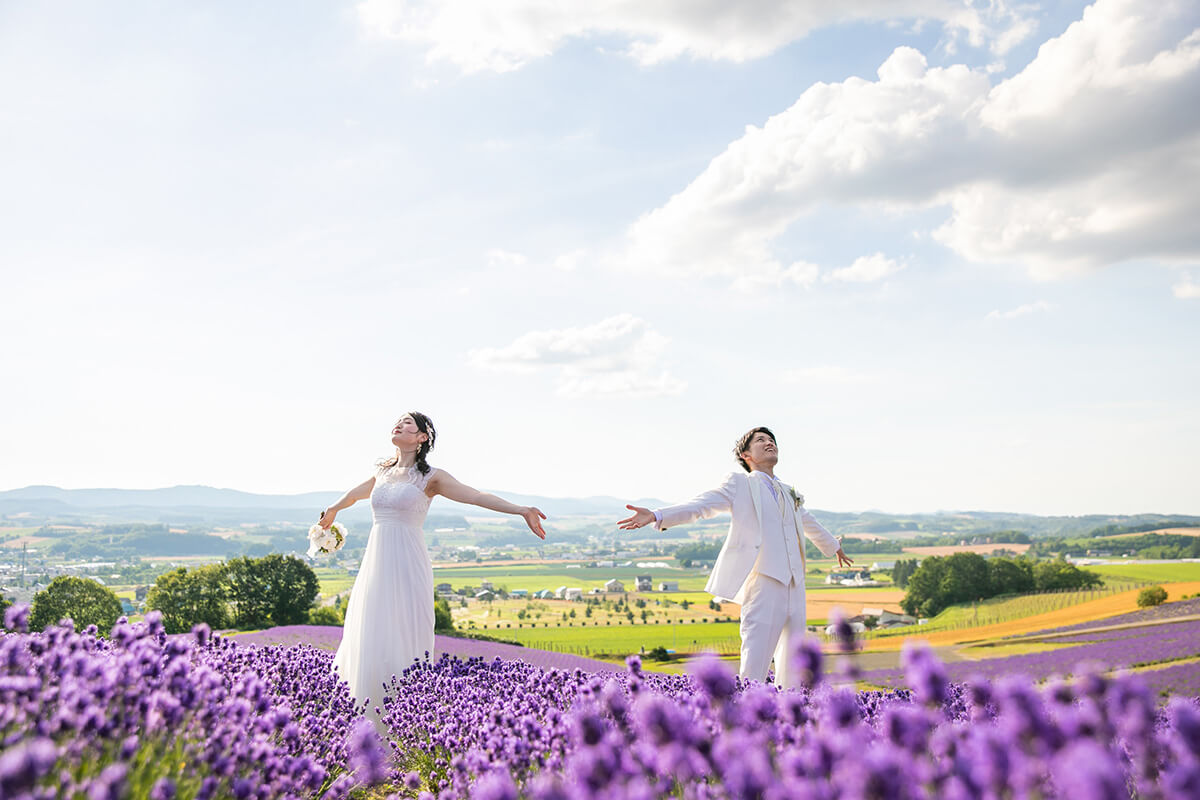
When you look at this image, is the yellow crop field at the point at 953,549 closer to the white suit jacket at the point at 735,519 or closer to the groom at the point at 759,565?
the groom at the point at 759,565

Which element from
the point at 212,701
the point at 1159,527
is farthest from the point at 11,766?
Answer: the point at 1159,527

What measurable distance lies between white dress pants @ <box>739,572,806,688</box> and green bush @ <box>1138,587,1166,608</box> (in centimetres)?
4794

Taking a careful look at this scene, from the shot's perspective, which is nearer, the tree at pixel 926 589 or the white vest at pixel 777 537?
the white vest at pixel 777 537

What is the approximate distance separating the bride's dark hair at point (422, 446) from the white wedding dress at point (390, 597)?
0.08m

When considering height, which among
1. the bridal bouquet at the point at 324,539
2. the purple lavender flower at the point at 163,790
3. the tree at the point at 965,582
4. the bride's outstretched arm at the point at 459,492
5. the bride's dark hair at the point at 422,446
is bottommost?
the tree at the point at 965,582

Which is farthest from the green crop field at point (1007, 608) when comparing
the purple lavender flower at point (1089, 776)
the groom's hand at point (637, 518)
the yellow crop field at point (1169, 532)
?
the yellow crop field at point (1169, 532)

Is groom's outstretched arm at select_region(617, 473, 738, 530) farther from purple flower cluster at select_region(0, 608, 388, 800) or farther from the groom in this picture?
purple flower cluster at select_region(0, 608, 388, 800)

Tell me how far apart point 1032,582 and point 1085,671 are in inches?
3459

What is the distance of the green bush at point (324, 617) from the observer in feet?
92.4

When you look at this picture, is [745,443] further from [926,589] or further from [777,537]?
[926,589]

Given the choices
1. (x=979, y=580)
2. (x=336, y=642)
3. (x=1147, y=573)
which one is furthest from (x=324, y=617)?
(x=1147, y=573)

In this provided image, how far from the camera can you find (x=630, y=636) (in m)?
58.7

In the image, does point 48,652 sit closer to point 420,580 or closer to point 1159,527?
point 420,580

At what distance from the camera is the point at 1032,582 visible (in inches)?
2970
